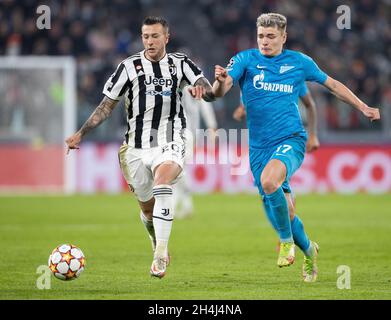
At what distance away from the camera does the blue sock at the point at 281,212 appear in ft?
26.7

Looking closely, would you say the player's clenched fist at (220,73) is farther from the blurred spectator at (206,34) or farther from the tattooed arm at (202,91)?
the blurred spectator at (206,34)

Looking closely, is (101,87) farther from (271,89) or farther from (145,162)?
(271,89)

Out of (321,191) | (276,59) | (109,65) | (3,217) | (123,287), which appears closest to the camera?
(123,287)

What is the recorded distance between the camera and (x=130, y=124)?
29.0 ft

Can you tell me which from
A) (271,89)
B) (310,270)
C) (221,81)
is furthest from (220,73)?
(310,270)

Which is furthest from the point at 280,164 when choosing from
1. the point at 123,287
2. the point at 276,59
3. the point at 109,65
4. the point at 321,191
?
the point at 109,65

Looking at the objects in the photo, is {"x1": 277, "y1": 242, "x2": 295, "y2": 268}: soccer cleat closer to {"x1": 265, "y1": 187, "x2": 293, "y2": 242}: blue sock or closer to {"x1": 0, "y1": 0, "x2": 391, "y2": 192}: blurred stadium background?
{"x1": 265, "y1": 187, "x2": 293, "y2": 242}: blue sock

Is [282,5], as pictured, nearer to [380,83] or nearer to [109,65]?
[380,83]

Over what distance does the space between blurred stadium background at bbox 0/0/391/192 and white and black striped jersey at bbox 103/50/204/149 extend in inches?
452

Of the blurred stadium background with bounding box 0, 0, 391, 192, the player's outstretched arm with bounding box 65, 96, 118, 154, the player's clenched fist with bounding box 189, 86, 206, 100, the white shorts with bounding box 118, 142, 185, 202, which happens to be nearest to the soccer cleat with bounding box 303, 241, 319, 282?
the white shorts with bounding box 118, 142, 185, 202

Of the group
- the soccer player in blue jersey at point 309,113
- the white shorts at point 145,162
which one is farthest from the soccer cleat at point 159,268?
the soccer player in blue jersey at point 309,113

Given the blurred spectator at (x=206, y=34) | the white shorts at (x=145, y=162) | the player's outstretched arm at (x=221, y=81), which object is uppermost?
the blurred spectator at (x=206, y=34)

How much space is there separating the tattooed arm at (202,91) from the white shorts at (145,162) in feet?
1.74

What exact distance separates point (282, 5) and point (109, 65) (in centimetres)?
592
